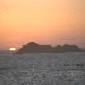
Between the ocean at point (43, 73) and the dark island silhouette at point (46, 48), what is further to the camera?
the dark island silhouette at point (46, 48)

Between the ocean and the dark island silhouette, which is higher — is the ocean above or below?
below

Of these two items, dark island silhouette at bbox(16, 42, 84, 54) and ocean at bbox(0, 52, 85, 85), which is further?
dark island silhouette at bbox(16, 42, 84, 54)

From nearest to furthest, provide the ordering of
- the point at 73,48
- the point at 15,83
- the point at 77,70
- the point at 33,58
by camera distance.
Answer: the point at 15,83, the point at 77,70, the point at 33,58, the point at 73,48

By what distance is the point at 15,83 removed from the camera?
8102mm

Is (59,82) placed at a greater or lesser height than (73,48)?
lesser

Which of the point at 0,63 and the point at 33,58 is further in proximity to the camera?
the point at 33,58

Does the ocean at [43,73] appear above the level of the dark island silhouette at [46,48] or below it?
below

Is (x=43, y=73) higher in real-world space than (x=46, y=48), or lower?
lower

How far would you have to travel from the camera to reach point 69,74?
8.41m

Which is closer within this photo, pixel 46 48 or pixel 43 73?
pixel 43 73

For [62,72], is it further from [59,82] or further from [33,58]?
[33,58]

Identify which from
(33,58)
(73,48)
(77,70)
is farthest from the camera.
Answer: (73,48)

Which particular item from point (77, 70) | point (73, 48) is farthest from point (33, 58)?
point (73, 48)

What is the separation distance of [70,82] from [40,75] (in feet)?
2.37
